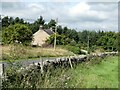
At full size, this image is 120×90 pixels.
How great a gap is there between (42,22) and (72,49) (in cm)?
7164

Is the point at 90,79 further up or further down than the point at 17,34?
further down

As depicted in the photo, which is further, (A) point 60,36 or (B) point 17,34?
(A) point 60,36

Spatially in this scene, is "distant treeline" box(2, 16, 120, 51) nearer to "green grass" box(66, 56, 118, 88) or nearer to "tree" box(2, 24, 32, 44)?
"tree" box(2, 24, 32, 44)

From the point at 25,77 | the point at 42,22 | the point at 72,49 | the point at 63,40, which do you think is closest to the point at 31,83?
the point at 25,77

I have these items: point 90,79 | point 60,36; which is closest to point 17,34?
point 60,36

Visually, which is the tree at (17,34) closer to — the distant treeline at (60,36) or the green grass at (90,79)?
the distant treeline at (60,36)

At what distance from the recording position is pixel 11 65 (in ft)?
32.0

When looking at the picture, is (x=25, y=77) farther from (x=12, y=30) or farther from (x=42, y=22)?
(x=42, y=22)

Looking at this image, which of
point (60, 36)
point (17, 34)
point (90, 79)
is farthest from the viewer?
point (60, 36)

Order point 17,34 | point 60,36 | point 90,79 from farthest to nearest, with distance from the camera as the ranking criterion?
point 60,36 < point 17,34 < point 90,79

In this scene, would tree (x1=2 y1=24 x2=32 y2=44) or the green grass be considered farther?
tree (x1=2 y1=24 x2=32 y2=44)

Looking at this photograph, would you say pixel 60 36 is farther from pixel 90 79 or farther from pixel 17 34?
pixel 90 79

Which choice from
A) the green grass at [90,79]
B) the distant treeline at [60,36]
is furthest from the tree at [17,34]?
the green grass at [90,79]

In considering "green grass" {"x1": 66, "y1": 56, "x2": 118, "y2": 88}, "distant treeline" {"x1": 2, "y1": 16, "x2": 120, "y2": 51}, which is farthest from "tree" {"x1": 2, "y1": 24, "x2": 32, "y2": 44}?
"green grass" {"x1": 66, "y1": 56, "x2": 118, "y2": 88}
